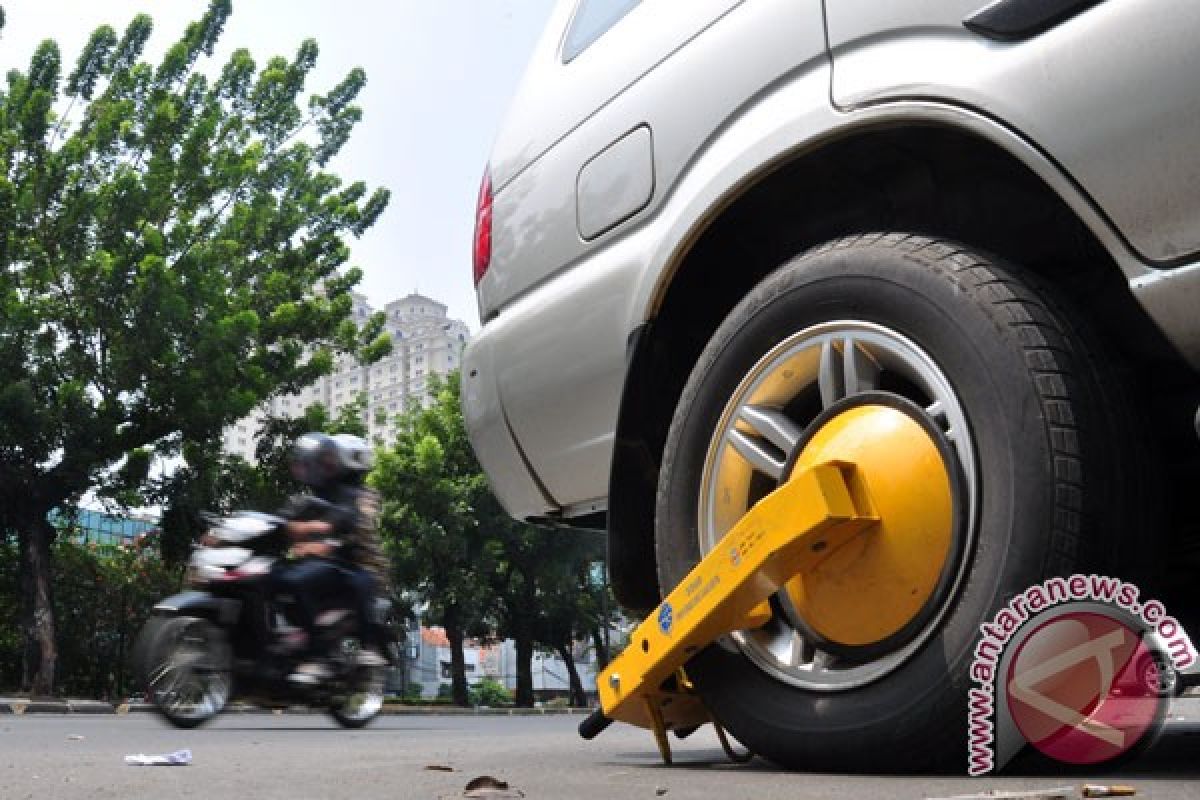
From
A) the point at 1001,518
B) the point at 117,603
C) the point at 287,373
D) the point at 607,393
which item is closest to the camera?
the point at 1001,518

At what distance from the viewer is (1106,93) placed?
6.21 ft

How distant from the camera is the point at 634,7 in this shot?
9.96ft

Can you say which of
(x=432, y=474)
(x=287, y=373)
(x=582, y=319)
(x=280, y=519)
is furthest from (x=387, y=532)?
(x=582, y=319)

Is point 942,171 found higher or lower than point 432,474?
lower

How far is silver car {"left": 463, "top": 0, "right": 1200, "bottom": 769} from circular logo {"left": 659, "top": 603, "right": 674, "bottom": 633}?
0.30 feet

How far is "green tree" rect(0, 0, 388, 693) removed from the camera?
19.4 m

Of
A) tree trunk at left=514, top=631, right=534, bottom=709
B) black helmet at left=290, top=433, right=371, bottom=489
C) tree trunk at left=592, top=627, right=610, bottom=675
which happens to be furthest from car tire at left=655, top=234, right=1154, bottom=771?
tree trunk at left=592, top=627, right=610, bottom=675

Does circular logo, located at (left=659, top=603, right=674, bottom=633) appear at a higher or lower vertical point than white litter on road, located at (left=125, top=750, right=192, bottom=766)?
higher

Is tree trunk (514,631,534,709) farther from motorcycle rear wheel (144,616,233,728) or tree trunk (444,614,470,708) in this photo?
motorcycle rear wheel (144,616,233,728)

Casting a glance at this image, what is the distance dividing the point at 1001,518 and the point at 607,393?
113cm

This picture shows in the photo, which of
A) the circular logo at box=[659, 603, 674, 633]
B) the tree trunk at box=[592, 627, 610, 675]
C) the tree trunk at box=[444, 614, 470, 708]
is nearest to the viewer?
the circular logo at box=[659, 603, 674, 633]

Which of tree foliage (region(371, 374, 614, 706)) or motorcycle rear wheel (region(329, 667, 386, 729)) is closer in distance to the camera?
motorcycle rear wheel (region(329, 667, 386, 729))

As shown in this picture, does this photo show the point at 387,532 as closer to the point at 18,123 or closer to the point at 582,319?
the point at 18,123

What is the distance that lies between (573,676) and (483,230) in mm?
35739
